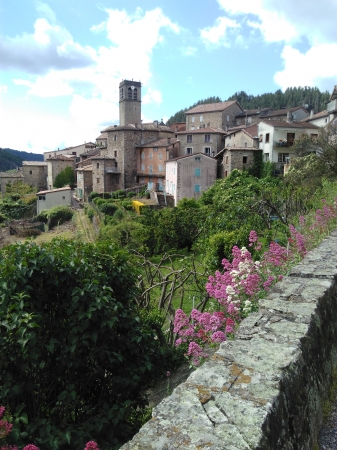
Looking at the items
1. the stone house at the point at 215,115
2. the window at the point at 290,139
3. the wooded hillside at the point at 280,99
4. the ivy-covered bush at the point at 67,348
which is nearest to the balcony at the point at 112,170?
the stone house at the point at 215,115

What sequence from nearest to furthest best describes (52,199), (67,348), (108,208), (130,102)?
(67,348) < (108,208) < (52,199) < (130,102)

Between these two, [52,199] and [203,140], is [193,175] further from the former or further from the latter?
[52,199]

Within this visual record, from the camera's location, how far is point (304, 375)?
2518 mm

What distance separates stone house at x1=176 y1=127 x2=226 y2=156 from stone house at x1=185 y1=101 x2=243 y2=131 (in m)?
15.3

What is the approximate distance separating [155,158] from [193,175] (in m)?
10.9

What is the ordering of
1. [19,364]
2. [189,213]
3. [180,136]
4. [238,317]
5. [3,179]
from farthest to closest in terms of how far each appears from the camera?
[3,179]
[180,136]
[189,213]
[238,317]
[19,364]

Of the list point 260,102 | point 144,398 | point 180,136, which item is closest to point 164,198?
point 180,136

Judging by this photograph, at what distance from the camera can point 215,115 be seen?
6425 centimetres

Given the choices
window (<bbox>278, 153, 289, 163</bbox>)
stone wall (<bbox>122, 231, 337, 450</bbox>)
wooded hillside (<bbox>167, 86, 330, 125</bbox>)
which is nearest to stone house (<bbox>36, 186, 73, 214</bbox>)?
window (<bbox>278, 153, 289, 163</bbox>)

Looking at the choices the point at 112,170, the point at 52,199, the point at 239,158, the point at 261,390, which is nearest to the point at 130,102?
the point at 112,170

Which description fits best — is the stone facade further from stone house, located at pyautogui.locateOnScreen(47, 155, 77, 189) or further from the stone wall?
the stone wall

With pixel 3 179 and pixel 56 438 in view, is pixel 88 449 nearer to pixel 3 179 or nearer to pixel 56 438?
pixel 56 438

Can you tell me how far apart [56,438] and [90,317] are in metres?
1.21

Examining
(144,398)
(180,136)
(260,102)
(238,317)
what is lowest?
(144,398)
